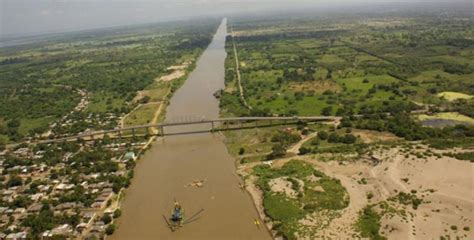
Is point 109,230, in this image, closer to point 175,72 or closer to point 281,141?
point 281,141

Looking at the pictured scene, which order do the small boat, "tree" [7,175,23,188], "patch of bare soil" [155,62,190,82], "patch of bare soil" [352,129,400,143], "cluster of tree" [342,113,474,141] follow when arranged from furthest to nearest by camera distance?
"patch of bare soil" [155,62,190,82], "patch of bare soil" [352,129,400,143], "cluster of tree" [342,113,474,141], "tree" [7,175,23,188], the small boat

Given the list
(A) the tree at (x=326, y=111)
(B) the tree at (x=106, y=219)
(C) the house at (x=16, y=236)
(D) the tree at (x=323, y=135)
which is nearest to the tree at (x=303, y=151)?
(D) the tree at (x=323, y=135)

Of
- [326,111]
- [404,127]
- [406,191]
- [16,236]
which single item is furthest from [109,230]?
[326,111]

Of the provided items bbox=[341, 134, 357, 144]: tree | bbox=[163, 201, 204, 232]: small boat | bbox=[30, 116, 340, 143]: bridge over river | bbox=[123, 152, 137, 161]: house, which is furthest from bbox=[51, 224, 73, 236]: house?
bbox=[341, 134, 357, 144]: tree

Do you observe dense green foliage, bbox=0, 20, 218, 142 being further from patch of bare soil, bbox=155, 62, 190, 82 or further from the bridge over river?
the bridge over river

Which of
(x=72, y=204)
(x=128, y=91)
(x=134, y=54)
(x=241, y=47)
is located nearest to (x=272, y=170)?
(x=72, y=204)

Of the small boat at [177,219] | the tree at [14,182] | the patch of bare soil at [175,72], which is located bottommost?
the small boat at [177,219]

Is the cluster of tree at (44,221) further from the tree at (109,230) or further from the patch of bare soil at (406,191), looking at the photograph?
the patch of bare soil at (406,191)

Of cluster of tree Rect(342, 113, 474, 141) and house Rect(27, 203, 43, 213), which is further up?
cluster of tree Rect(342, 113, 474, 141)
